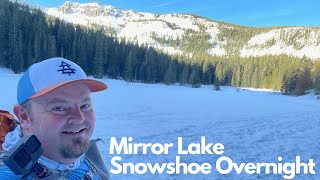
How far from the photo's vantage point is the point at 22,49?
50.5m

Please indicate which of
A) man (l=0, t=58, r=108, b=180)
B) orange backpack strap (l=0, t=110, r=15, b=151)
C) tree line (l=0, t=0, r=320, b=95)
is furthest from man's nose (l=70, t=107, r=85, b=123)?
tree line (l=0, t=0, r=320, b=95)

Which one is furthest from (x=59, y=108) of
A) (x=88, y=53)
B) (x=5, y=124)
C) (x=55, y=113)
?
(x=88, y=53)

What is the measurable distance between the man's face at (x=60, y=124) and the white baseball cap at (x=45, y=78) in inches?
1.4

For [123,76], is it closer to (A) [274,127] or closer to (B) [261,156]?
(A) [274,127]

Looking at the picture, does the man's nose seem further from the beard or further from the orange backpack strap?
the orange backpack strap

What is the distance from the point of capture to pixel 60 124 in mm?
1641

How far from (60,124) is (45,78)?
9.9 inches

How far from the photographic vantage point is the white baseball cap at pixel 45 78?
166 centimetres

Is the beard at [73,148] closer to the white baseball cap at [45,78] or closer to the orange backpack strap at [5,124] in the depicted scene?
the white baseball cap at [45,78]

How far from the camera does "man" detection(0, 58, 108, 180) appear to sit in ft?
5.40

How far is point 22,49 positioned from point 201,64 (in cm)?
5282

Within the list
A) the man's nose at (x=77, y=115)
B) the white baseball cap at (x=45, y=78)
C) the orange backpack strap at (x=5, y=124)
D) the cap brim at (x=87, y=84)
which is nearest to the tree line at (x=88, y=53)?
the orange backpack strap at (x=5, y=124)

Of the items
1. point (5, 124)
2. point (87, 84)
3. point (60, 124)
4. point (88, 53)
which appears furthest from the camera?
point (88, 53)

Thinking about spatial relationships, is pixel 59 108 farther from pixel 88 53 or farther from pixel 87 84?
pixel 88 53
